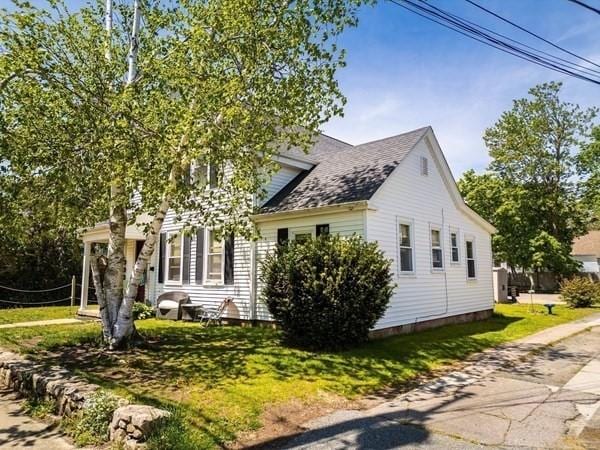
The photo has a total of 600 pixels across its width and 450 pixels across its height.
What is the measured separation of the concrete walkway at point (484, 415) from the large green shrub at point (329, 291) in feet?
7.39

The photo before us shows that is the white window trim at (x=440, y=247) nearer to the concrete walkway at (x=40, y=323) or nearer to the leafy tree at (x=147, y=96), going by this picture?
the leafy tree at (x=147, y=96)

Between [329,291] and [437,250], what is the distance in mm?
6477

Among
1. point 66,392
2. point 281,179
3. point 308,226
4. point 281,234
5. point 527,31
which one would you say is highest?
point 527,31

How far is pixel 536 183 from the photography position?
116 ft

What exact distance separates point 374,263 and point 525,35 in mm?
5612

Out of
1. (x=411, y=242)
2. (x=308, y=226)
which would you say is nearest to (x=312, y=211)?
(x=308, y=226)

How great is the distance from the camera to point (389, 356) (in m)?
8.95

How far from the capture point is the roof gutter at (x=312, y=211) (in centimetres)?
1052

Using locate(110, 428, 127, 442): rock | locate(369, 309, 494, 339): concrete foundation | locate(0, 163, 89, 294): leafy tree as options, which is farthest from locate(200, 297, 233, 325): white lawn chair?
locate(110, 428, 127, 442): rock

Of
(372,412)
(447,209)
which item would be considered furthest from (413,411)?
(447,209)

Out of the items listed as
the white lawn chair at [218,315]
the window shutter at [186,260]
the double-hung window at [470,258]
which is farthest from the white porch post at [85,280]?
the double-hung window at [470,258]

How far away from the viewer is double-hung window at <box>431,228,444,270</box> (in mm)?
13672

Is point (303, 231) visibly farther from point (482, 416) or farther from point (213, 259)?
point (482, 416)

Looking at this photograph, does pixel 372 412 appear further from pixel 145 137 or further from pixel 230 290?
pixel 230 290
